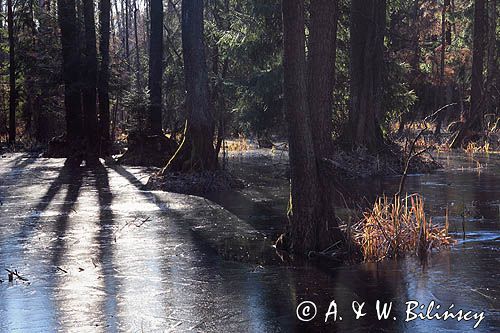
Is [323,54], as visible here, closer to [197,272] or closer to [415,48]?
[197,272]

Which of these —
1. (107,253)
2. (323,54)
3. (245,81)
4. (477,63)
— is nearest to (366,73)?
(245,81)

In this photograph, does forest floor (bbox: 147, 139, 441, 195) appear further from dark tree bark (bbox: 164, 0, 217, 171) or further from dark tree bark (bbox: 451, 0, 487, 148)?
dark tree bark (bbox: 451, 0, 487, 148)

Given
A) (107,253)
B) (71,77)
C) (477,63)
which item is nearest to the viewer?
(107,253)

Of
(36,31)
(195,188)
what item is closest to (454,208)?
(195,188)

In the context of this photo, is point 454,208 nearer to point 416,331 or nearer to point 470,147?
point 416,331

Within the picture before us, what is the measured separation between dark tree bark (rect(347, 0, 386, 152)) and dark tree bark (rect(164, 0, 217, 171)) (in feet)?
20.7

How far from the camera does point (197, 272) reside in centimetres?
933

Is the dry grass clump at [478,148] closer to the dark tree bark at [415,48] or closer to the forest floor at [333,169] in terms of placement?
the forest floor at [333,169]

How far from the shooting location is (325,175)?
33.1 feet

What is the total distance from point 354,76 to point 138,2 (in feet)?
171

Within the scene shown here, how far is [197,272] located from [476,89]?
2550 centimetres

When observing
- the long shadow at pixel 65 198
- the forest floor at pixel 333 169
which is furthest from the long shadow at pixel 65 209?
the forest floor at pixel 333 169

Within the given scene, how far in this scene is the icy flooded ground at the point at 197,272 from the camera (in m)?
7.27

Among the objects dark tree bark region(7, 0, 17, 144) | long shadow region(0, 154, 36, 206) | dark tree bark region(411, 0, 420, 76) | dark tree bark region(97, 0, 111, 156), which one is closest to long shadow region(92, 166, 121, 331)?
long shadow region(0, 154, 36, 206)
